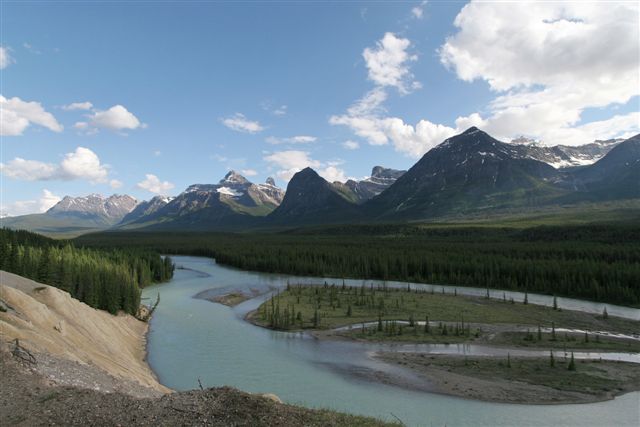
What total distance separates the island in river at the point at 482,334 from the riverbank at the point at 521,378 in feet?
0.30

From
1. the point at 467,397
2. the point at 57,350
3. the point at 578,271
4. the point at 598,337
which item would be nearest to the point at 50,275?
the point at 57,350

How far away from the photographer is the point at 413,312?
72.8 metres

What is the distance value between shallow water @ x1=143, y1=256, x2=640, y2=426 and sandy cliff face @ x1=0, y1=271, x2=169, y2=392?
467cm

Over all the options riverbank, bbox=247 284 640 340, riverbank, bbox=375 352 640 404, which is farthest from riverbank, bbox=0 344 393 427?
riverbank, bbox=247 284 640 340

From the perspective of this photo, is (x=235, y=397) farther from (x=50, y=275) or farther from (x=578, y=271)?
(x=578, y=271)

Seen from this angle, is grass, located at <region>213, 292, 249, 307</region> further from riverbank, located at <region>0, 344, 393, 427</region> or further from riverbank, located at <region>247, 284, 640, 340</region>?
riverbank, located at <region>0, 344, 393, 427</region>

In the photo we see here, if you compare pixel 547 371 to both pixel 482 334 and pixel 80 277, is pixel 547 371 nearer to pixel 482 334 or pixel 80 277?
pixel 482 334

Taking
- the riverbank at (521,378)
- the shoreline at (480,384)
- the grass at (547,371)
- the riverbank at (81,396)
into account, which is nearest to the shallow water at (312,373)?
the shoreline at (480,384)

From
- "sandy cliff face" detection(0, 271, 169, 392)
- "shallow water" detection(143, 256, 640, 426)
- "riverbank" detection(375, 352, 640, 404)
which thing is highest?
"sandy cliff face" detection(0, 271, 169, 392)

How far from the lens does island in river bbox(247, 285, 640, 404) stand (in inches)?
1545

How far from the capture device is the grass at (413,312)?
6538 centimetres

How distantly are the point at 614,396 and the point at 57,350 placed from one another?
45047mm

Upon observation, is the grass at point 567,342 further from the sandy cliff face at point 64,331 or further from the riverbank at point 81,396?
the sandy cliff face at point 64,331

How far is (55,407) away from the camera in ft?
59.9
